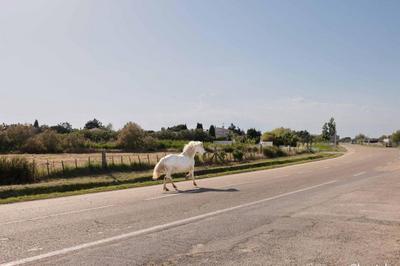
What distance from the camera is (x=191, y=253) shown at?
275 inches

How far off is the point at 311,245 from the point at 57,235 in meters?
4.57

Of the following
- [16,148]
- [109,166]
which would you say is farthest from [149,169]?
[16,148]

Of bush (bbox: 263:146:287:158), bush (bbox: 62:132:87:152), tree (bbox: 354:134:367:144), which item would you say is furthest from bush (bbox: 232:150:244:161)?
tree (bbox: 354:134:367:144)

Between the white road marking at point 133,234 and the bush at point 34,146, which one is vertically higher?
the bush at point 34,146

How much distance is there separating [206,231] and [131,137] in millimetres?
45235

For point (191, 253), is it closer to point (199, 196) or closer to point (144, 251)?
point (144, 251)

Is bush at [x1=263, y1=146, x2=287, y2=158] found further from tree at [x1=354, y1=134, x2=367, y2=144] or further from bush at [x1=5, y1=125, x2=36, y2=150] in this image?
tree at [x1=354, y1=134, x2=367, y2=144]

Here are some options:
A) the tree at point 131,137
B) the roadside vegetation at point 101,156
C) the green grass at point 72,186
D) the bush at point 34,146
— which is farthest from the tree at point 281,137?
the green grass at point 72,186

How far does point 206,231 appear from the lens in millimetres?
8602

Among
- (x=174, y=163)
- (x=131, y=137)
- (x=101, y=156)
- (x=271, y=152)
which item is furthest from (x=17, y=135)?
(x=174, y=163)

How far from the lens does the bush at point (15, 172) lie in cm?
2036

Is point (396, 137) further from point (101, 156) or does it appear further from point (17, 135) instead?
point (101, 156)

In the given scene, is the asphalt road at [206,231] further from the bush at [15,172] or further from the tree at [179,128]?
the tree at [179,128]

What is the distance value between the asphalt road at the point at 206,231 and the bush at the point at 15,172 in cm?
797
